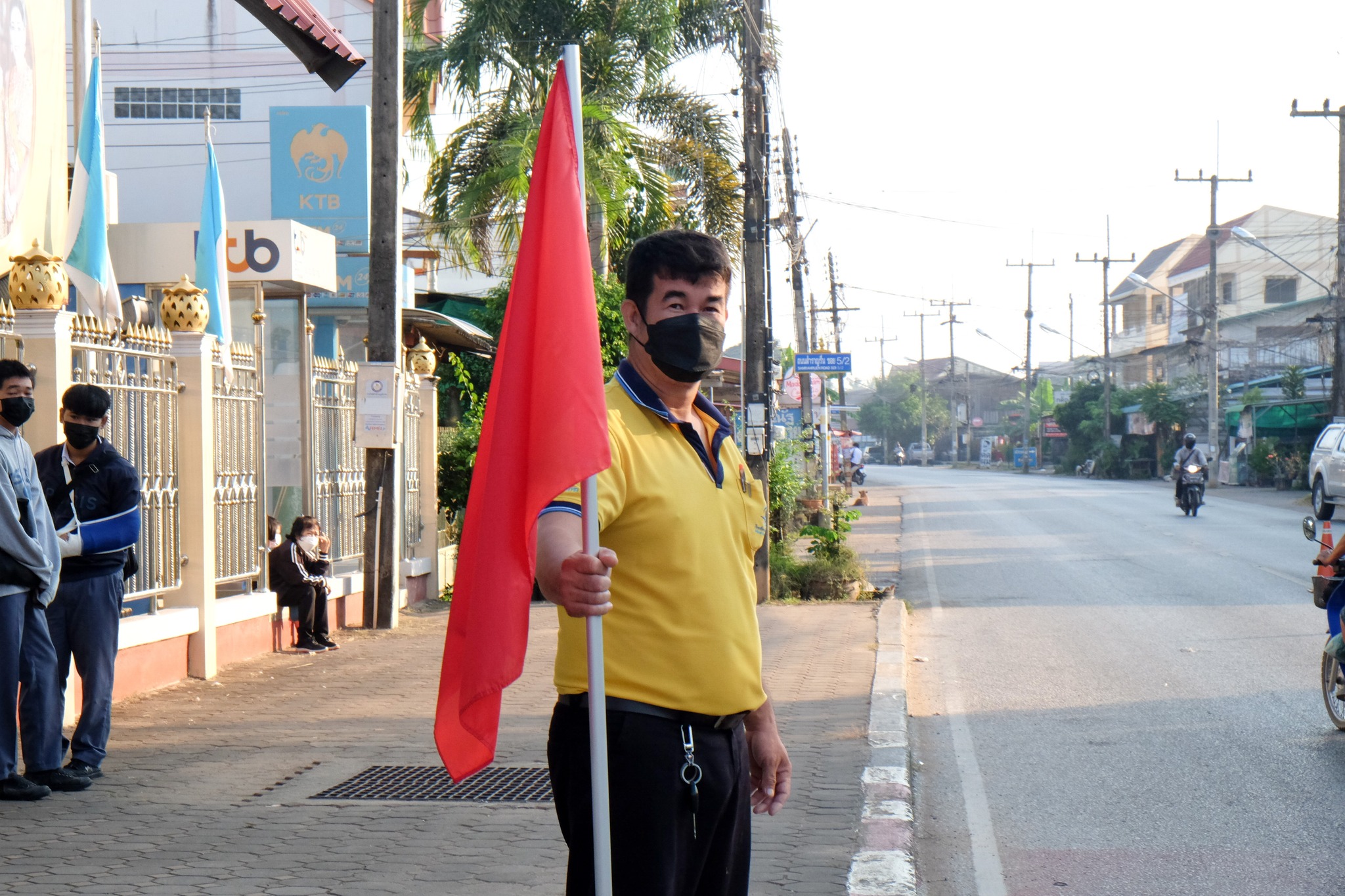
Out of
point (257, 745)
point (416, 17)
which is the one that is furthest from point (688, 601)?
point (416, 17)

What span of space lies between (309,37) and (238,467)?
3269 mm

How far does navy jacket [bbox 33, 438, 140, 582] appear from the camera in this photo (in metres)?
6.12

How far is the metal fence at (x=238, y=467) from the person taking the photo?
9.54m

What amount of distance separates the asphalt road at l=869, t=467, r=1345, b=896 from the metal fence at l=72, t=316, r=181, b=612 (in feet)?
16.5

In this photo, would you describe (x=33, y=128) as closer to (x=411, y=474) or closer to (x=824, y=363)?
(x=411, y=474)

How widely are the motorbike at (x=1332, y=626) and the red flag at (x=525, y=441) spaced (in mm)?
5860

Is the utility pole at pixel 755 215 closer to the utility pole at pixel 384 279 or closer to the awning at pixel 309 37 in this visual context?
the utility pole at pixel 384 279

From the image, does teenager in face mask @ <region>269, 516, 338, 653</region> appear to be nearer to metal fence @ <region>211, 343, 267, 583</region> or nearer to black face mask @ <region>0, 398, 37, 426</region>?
metal fence @ <region>211, 343, 267, 583</region>

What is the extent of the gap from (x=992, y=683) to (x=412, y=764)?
178 inches

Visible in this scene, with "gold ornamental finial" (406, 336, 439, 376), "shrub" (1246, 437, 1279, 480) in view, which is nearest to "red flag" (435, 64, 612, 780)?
"gold ornamental finial" (406, 336, 439, 376)

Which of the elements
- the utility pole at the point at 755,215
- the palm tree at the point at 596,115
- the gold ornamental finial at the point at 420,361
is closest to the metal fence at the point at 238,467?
the gold ornamental finial at the point at 420,361

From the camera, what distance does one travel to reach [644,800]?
2592 mm

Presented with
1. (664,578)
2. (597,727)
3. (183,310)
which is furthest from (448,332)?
(597,727)

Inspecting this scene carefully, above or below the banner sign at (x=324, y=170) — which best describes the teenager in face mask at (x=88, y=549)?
below
